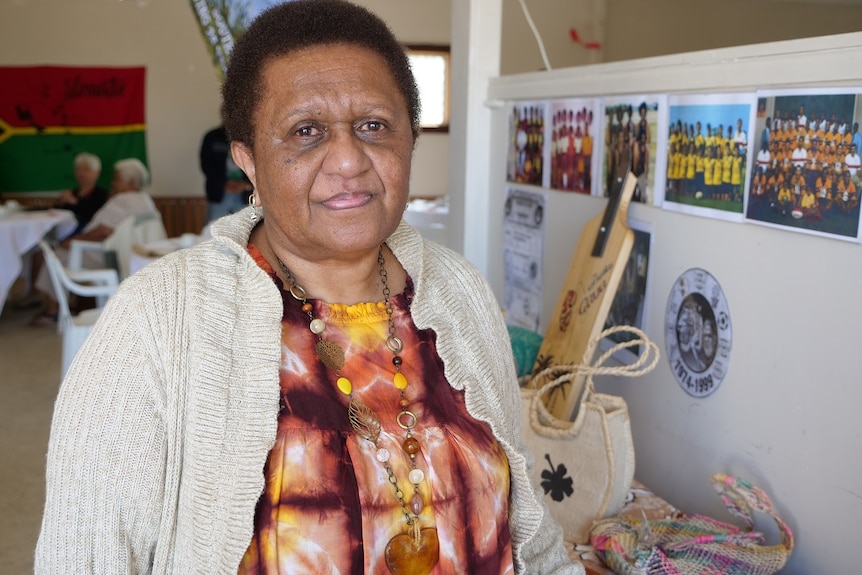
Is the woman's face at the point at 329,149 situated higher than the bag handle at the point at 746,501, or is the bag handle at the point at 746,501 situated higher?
the woman's face at the point at 329,149

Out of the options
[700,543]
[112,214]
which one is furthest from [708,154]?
[112,214]

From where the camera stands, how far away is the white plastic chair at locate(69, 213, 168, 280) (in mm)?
5927

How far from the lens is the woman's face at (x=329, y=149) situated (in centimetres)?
115

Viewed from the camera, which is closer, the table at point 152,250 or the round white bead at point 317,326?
the round white bead at point 317,326

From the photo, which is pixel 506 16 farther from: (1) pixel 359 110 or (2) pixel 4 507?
(1) pixel 359 110

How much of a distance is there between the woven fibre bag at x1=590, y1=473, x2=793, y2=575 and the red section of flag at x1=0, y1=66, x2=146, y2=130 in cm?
739

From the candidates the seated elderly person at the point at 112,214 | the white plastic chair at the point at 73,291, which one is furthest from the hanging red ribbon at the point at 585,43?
the white plastic chair at the point at 73,291

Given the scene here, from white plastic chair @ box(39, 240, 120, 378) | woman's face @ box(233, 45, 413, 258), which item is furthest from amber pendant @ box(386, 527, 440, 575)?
white plastic chair @ box(39, 240, 120, 378)

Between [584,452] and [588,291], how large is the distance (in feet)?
1.30

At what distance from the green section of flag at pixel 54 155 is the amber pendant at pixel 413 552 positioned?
7.59 metres

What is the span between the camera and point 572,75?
2.29 meters

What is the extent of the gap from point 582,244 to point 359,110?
1.01 m

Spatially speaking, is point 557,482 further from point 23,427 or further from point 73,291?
point 73,291

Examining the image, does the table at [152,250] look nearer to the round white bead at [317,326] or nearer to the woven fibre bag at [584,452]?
the woven fibre bag at [584,452]
